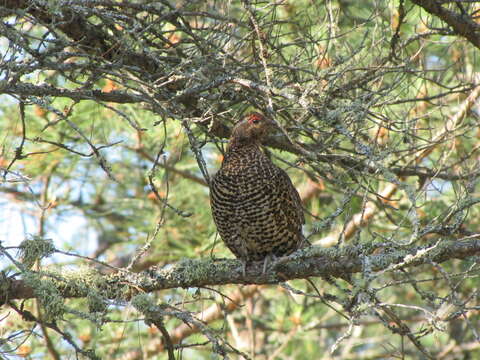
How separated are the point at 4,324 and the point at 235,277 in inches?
74.6

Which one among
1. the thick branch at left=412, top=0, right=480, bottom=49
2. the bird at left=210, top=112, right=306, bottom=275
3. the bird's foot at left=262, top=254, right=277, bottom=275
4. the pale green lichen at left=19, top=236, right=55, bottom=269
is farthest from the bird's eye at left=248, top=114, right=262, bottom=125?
the pale green lichen at left=19, top=236, right=55, bottom=269

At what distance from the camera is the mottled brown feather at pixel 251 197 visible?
178 inches

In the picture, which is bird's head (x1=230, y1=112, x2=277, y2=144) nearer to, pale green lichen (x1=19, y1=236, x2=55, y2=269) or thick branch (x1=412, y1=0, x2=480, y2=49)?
thick branch (x1=412, y1=0, x2=480, y2=49)

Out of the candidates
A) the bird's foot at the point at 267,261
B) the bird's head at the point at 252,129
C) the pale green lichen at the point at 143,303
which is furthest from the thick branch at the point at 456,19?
the pale green lichen at the point at 143,303

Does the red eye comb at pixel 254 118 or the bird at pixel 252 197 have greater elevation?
the red eye comb at pixel 254 118

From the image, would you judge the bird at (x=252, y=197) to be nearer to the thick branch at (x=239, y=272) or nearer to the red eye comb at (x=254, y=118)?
the red eye comb at (x=254, y=118)

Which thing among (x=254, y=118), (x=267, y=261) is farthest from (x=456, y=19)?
(x=267, y=261)

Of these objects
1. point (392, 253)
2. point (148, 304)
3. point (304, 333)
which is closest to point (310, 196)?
point (304, 333)

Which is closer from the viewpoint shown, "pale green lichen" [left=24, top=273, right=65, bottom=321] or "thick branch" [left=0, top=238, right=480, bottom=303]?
"pale green lichen" [left=24, top=273, right=65, bottom=321]

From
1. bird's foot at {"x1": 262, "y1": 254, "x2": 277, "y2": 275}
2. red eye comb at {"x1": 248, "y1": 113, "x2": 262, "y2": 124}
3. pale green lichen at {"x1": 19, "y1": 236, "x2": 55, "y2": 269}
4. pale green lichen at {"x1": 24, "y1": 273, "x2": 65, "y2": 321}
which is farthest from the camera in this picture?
red eye comb at {"x1": 248, "y1": 113, "x2": 262, "y2": 124}

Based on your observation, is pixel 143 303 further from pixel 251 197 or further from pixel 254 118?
pixel 254 118

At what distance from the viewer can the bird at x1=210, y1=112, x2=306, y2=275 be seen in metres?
4.52

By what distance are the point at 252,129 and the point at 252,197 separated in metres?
0.42

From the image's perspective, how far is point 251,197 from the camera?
4.52 m
